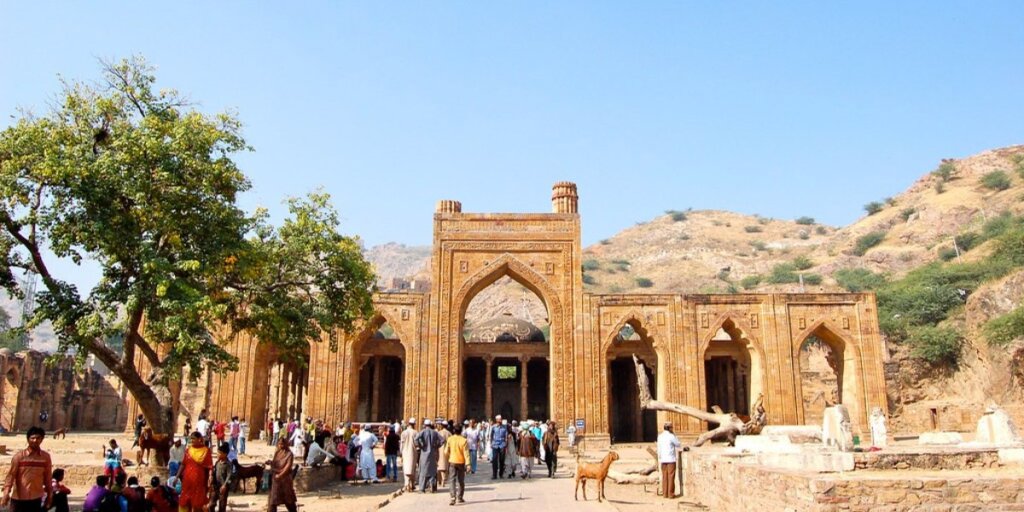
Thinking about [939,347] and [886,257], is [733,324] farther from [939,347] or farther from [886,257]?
[886,257]

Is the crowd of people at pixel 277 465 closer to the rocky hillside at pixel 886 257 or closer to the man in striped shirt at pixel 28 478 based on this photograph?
the man in striped shirt at pixel 28 478

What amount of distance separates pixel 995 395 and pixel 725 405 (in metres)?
12.5

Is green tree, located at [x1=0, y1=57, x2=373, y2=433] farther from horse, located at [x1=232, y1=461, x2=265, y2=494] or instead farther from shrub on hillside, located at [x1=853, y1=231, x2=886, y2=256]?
shrub on hillside, located at [x1=853, y1=231, x2=886, y2=256]

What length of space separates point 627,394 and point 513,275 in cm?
1009

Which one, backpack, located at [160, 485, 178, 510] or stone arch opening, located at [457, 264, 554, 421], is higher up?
stone arch opening, located at [457, 264, 554, 421]

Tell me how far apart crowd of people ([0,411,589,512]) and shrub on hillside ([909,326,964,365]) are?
2580cm

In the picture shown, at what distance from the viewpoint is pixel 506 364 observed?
38031 millimetres

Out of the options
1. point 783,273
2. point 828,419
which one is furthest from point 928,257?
point 828,419

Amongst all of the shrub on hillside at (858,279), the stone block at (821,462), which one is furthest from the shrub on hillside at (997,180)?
the stone block at (821,462)

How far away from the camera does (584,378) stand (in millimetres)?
28391

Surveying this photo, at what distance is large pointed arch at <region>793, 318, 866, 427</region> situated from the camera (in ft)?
94.2

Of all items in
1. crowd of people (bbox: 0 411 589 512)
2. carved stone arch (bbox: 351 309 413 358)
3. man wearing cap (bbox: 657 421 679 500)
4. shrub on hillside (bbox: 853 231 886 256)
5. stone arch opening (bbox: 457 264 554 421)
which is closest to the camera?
crowd of people (bbox: 0 411 589 512)

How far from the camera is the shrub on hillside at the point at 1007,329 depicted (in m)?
34.2

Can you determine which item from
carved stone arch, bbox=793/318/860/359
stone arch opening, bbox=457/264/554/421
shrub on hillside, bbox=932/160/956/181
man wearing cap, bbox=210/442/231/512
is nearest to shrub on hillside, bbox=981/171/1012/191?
shrub on hillside, bbox=932/160/956/181
